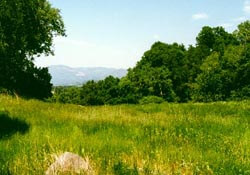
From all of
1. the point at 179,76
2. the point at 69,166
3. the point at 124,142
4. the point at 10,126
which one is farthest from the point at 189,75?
the point at 69,166

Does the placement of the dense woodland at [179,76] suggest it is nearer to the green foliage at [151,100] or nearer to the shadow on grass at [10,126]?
the green foliage at [151,100]

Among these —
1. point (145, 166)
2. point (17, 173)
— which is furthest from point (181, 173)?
point (17, 173)

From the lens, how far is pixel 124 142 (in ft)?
36.7

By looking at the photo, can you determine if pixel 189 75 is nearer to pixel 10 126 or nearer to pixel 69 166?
pixel 10 126

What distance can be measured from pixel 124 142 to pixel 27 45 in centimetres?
4018

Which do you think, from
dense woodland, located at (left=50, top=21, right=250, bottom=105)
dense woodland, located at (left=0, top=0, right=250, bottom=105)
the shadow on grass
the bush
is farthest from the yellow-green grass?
dense woodland, located at (left=50, top=21, right=250, bottom=105)

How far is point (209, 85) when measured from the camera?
77062mm

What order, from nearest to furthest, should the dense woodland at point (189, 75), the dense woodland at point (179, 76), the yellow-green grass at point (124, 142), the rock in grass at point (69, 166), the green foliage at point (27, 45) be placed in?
the rock in grass at point (69, 166) → the yellow-green grass at point (124, 142) → the green foliage at point (27, 45) → the dense woodland at point (179, 76) → the dense woodland at point (189, 75)

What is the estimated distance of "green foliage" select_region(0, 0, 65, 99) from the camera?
1376 inches

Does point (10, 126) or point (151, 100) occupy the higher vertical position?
point (10, 126)

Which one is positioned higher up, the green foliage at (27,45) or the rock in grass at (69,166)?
the green foliage at (27,45)

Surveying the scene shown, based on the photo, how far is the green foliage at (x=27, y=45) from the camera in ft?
115

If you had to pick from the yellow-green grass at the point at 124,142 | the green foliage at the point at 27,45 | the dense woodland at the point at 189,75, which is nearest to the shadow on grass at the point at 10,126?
the yellow-green grass at the point at 124,142

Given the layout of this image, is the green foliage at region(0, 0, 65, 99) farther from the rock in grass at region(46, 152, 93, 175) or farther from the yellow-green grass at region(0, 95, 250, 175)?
the rock in grass at region(46, 152, 93, 175)
